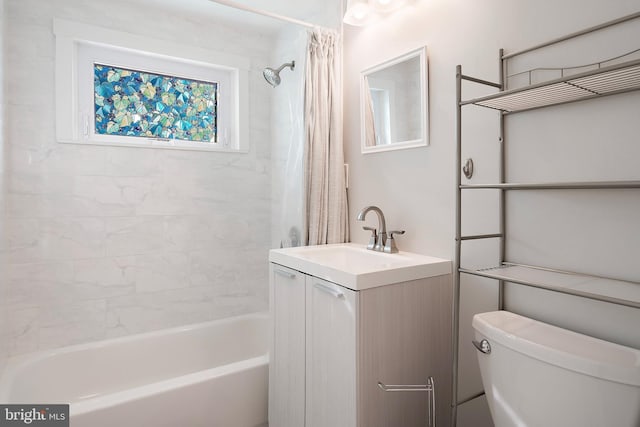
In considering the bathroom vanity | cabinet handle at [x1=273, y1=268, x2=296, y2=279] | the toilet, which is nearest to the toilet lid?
the toilet

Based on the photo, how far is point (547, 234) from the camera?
1.26m

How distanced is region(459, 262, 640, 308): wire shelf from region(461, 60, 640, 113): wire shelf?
1.72 ft

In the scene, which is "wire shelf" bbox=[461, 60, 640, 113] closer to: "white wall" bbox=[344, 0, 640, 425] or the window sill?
"white wall" bbox=[344, 0, 640, 425]

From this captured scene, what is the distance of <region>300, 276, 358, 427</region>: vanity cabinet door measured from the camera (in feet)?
4.29

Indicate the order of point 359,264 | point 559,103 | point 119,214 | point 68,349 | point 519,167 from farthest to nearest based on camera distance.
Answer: point 119,214, point 68,349, point 359,264, point 519,167, point 559,103

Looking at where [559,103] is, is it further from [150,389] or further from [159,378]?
[159,378]

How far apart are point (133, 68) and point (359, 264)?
6.05 ft

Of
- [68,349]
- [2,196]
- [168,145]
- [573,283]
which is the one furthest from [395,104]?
[68,349]

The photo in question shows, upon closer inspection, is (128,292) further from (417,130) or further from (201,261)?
(417,130)

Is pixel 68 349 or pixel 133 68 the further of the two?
pixel 133 68

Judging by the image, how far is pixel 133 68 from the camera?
232 centimetres

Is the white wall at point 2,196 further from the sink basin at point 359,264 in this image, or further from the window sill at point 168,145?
the sink basin at point 359,264

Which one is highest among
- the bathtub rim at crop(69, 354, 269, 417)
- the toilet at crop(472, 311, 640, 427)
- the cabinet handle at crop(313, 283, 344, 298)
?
the cabinet handle at crop(313, 283, 344, 298)

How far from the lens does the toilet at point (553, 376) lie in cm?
88
